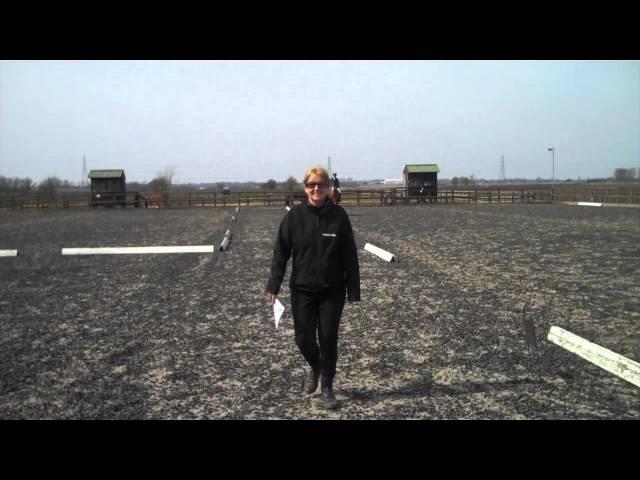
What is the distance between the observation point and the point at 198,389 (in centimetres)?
386

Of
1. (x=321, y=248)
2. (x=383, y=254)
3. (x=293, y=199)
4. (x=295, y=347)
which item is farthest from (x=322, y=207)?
(x=293, y=199)

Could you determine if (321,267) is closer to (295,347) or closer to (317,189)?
(317,189)

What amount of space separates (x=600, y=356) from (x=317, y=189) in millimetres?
2804

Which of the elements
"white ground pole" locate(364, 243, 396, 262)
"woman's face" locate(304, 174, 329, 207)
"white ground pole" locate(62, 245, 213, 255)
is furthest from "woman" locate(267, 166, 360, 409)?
"white ground pole" locate(62, 245, 213, 255)

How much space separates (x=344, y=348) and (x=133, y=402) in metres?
2.04

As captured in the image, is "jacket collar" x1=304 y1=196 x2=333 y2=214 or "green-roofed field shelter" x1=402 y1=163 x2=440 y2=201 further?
"green-roofed field shelter" x1=402 y1=163 x2=440 y2=201

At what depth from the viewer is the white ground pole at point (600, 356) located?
3.88 meters

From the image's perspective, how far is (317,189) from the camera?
3488 millimetres

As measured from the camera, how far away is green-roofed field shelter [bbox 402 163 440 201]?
135 feet

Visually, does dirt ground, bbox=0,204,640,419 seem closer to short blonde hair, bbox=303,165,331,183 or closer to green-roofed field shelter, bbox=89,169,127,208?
short blonde hair, bbox=303,165,331,183

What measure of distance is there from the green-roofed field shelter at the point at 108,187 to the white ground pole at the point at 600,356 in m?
38.0

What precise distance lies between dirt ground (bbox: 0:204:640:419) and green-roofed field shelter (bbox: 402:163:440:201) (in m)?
30.8

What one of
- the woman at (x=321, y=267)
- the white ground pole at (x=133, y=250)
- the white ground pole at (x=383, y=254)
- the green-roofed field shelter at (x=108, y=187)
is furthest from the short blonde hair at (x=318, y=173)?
the green-roofed field shelter at (x=108, y=187)

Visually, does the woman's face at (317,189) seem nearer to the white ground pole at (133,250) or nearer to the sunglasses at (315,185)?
the sunglasses at (315,185)
